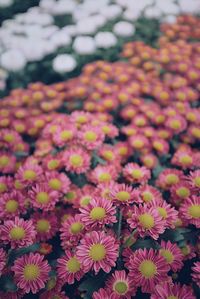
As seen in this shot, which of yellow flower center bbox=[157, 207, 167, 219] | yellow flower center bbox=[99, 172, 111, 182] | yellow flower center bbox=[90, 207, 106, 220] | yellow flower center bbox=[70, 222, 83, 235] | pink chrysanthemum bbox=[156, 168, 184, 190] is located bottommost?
pink chrysanthemum bbox=[156, 168, 184, 190]

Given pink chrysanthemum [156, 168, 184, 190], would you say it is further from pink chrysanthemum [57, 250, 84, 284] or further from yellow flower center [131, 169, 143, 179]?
pink chrysanthemum [57, 250, 84, 284]

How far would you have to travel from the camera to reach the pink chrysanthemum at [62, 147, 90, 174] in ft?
5.17

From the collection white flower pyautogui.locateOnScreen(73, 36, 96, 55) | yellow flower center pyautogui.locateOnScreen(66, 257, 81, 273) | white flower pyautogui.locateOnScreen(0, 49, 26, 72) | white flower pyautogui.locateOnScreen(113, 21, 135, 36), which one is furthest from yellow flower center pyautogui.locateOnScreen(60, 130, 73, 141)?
white flower pyautogui.locateOnScreen(113, 21, 135, 36)

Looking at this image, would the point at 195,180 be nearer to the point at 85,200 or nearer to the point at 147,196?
the point at 147,196

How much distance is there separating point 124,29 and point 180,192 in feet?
6.99

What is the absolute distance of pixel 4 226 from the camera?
123 centimetres

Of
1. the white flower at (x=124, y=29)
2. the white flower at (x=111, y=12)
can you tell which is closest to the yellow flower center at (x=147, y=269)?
the white flower at (x=124, y=29)

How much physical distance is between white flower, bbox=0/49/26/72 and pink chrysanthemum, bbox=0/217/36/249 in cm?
182

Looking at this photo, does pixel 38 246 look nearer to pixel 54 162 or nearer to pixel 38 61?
pixel 54 162

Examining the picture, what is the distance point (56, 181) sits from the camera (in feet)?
4.99

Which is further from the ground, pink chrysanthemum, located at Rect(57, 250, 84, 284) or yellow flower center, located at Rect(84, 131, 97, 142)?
yellow flower center, located at Rect(84, 131, 97, 142)

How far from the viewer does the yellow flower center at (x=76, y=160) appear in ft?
5.19

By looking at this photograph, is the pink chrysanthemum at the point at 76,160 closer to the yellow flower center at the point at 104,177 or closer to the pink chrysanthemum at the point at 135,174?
the yellow flower center at the point at 104,177

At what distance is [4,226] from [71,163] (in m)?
0.47
